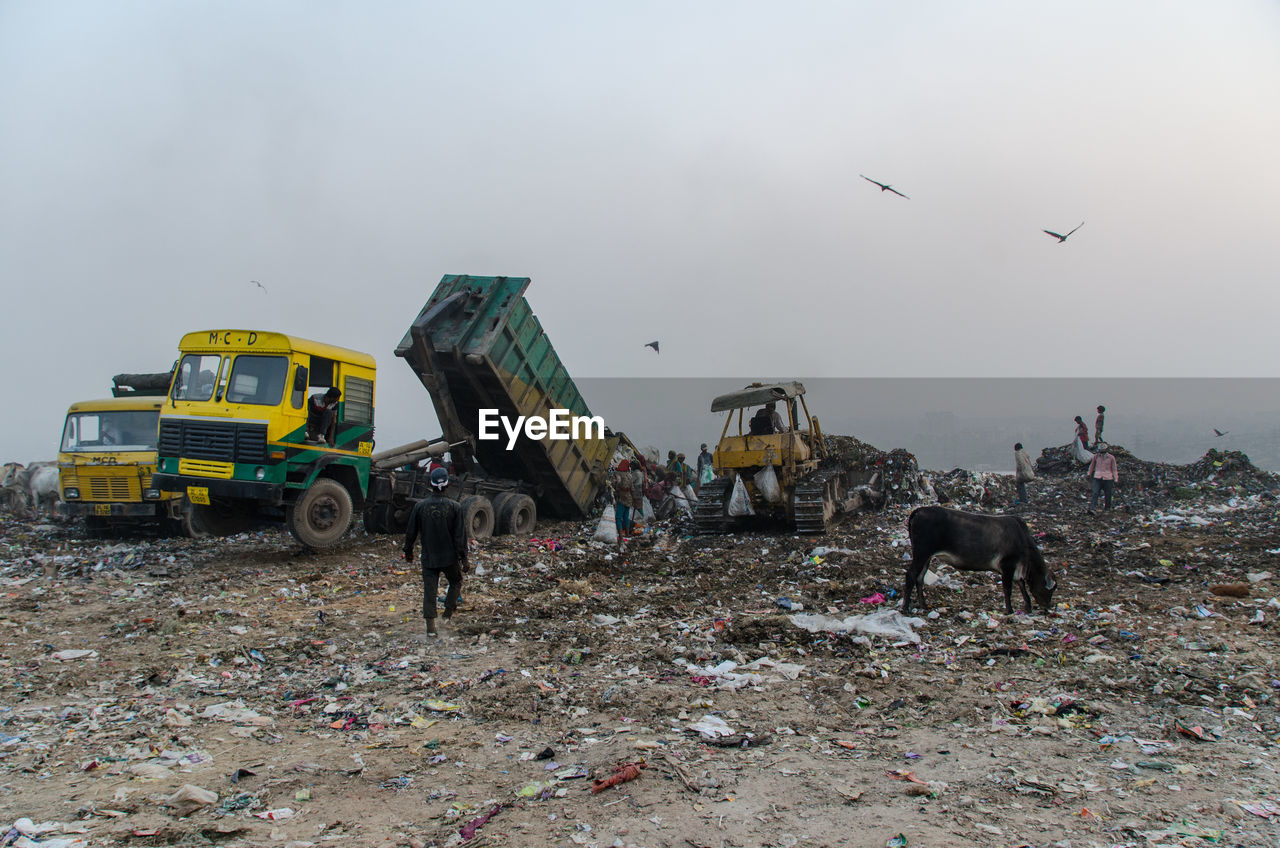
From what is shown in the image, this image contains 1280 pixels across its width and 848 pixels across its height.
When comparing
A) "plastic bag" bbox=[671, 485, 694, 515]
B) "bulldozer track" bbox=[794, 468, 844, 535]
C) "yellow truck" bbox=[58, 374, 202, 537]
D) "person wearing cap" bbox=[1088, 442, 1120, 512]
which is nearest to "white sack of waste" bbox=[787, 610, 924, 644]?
"bulldozer track" bbox=[794, 468, 844, 535]

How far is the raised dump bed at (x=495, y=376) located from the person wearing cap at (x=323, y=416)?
1404 millimetres

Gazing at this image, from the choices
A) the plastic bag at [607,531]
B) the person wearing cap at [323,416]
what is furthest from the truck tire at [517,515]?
the person wearing cap at [323,416]

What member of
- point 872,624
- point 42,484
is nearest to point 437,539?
point 872,624

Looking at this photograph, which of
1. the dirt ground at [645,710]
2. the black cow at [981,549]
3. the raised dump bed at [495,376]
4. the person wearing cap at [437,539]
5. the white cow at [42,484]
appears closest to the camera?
the dirt ground at [645,710]

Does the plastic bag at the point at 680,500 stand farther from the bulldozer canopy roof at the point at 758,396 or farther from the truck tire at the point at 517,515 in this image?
the truck tire at the point at 517,515

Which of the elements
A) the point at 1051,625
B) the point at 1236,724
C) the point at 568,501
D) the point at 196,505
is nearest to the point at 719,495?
the point at 568,501

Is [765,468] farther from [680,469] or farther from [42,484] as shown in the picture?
[42,484]

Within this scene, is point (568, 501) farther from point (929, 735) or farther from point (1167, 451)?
point (1167, 451)

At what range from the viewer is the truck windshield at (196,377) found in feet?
28.4

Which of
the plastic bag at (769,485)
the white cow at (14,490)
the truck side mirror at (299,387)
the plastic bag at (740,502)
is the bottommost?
the white cow at (14,490)

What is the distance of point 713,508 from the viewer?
11.2 meters

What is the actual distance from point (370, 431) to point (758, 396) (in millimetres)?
5371

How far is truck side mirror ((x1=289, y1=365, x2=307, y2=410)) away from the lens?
8500mm

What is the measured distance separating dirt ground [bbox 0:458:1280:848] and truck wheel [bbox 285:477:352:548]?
54cm
